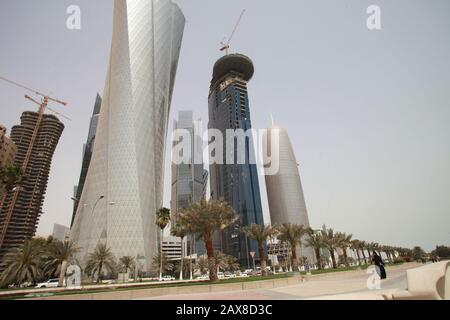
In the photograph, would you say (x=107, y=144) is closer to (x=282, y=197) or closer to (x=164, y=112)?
(x=164, y=112)

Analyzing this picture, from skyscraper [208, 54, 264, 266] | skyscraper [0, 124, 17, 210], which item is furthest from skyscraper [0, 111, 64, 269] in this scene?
skyscraper [208, 54, 264, 266]

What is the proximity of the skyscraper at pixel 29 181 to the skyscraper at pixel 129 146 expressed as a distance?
74075 mm

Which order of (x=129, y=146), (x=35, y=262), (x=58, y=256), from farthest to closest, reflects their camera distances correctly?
1. (x=129, y=146)
2. (x=35, y=262)
3. (x=58, y=256)

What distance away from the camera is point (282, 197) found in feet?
639

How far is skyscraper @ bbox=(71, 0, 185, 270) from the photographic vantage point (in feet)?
251

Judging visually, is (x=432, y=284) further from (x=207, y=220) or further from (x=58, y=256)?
(x=58, y=256)

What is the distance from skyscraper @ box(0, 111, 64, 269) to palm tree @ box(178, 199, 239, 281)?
131399 millimetres

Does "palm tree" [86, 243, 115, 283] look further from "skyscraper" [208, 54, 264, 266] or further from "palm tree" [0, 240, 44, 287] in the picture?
"skyscraper" [208, 54, 264, 266]

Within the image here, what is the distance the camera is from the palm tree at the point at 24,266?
40.6 m

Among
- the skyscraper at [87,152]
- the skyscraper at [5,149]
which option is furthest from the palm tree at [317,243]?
the skyscraper at [87,152]

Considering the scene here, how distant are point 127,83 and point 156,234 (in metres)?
46.0

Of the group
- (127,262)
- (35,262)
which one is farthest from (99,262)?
(35,262)

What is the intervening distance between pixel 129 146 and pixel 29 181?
10002 cm

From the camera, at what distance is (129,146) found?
79312 millimetres
